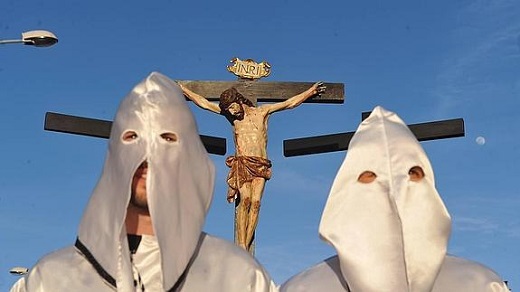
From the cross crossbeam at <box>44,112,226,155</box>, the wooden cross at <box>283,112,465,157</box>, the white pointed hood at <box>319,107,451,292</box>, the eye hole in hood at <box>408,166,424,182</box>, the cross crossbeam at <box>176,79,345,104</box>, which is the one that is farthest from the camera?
the cross crossbeam at <box>176,79,345,104</box>

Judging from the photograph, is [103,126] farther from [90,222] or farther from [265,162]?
[90,222]

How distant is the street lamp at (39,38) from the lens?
1067cm

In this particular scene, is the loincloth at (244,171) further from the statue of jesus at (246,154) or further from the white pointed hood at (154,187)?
the white pointed hood at (154,187)

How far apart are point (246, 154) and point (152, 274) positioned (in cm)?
489

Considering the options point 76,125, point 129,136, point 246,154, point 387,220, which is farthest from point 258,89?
point 387,220

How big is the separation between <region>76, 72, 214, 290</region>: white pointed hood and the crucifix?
13.9ft

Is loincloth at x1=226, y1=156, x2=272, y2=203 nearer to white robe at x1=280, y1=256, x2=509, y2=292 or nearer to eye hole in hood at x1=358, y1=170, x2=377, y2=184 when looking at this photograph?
white robe at x1=280, y1=256, x2=509, y2=292

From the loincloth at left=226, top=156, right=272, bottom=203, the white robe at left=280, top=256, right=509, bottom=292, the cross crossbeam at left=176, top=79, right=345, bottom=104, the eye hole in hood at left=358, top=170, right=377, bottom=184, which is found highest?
the cross crossbeam at left=176, top=79, right=345, bottom=104

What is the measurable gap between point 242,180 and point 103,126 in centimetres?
146

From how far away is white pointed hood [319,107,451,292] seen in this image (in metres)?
5.02

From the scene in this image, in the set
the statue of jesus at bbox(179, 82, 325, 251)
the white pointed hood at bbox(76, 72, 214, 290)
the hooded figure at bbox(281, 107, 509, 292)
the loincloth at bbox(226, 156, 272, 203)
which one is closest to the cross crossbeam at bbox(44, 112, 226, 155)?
the statue of jesus at bbox(179, 82, 325, 251)

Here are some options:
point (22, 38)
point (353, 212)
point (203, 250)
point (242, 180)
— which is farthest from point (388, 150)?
point (22, 38)

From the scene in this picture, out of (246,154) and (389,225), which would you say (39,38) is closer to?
(246,154)

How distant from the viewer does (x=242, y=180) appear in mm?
9984
